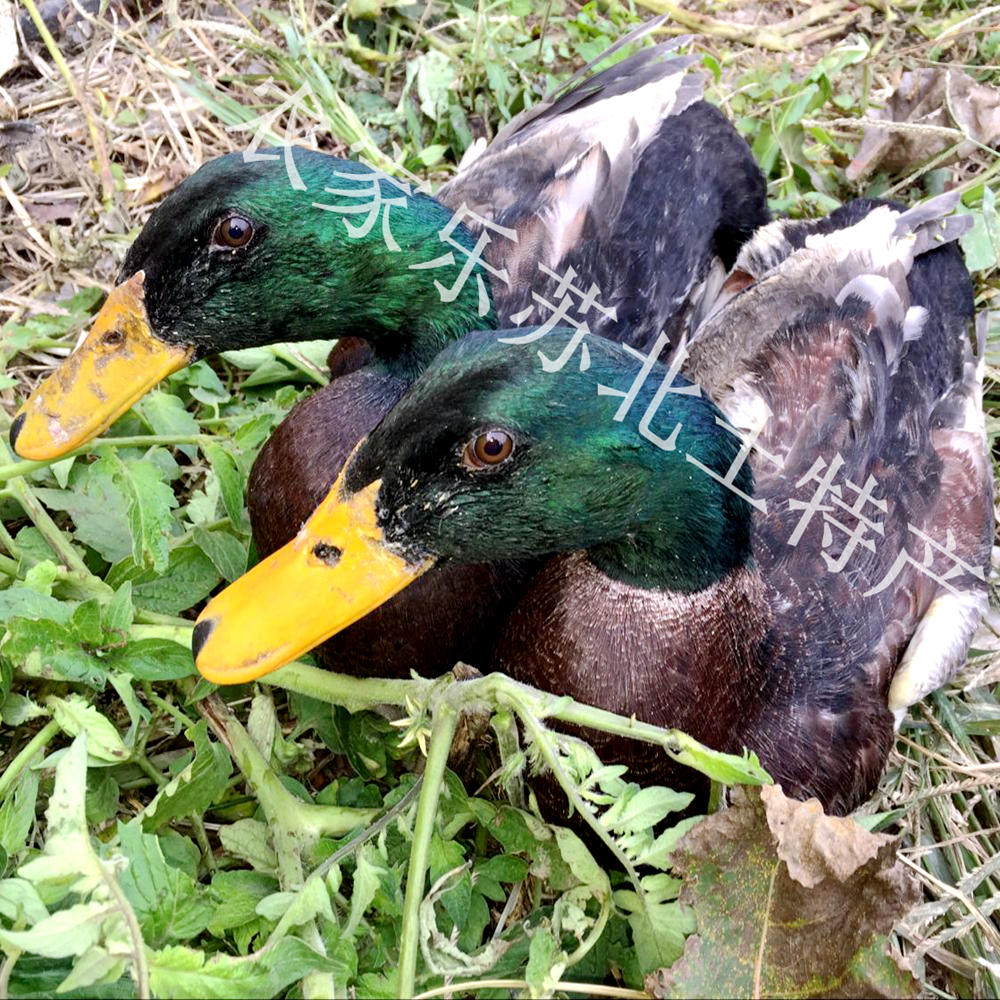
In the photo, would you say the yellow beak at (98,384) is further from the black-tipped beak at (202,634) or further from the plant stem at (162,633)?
the black-tipped beak at (202,634)

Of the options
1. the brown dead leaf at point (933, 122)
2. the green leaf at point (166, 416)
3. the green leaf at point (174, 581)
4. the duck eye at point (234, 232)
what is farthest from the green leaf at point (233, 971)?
the brown dead leaf at point (933, 122)

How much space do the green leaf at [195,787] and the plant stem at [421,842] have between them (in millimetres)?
431

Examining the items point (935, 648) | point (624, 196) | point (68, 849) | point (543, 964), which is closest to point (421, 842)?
point (543, 964)

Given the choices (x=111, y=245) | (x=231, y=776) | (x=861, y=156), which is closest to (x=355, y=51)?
(x=111, y=245)

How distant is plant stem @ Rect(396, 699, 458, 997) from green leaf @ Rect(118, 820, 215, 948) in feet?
0.99

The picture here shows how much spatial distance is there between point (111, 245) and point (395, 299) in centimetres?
134

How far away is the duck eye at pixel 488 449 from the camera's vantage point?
158 cm

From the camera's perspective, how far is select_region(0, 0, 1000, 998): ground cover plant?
159cm

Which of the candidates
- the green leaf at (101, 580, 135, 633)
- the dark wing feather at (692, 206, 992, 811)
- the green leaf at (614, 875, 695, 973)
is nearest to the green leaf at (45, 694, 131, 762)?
the green leaf at (101, 580, 135, 633)

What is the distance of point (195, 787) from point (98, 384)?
75 cm

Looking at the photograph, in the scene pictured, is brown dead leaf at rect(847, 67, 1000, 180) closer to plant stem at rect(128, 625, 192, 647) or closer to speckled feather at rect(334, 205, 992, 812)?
speckled feather at rect(334, 205, 992, 812)

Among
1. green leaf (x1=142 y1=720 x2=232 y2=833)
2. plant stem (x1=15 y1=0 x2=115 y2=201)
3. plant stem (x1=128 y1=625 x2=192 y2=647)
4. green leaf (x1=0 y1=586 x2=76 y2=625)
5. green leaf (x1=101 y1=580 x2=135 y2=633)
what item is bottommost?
green leaf (x1=142 y1=720 x2=232 y2=833)

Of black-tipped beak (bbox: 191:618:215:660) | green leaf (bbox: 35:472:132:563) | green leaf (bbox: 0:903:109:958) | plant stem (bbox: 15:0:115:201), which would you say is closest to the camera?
green leaf (bbox: 0:903:109:958)

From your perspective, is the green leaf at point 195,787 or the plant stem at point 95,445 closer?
the green leaf at point 195,787
